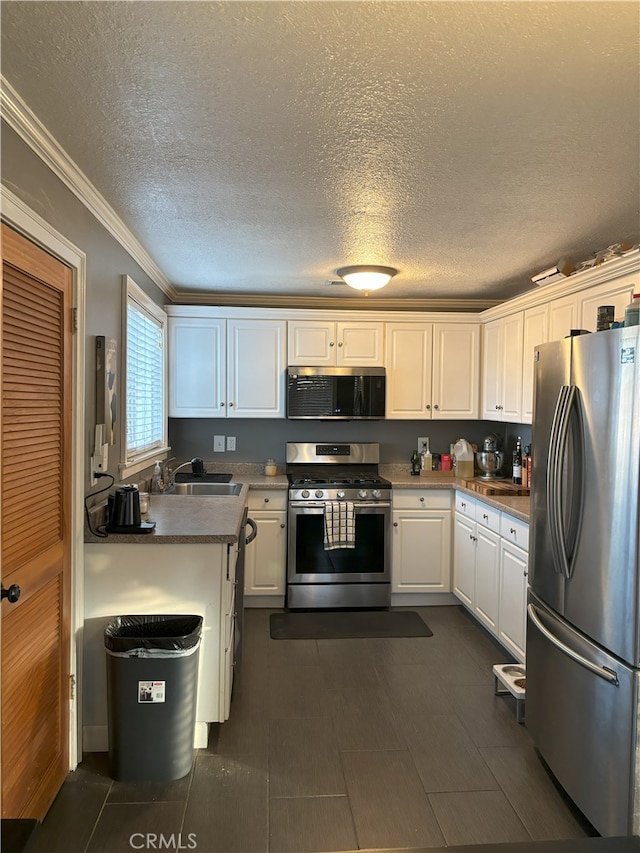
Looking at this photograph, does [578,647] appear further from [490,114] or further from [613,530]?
[490,114]

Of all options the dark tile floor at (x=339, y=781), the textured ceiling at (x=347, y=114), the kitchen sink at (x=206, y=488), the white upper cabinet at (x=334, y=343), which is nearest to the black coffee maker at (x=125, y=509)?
the dark tile floor at (x=339, y=781)

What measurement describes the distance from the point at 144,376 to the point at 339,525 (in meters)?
1.74

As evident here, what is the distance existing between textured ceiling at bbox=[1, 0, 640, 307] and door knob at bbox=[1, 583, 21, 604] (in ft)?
4.83

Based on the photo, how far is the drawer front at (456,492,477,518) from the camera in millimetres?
4035

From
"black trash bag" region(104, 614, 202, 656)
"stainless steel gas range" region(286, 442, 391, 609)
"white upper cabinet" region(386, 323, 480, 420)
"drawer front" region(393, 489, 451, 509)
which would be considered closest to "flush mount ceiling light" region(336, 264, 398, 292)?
"white upper cabinet" region(386, 323, 480, 420)

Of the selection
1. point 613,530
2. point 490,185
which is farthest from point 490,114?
point 613,530

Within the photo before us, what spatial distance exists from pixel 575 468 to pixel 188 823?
1.91 m

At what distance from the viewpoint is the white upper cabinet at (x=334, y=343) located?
4.58 m

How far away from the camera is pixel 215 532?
2.54m

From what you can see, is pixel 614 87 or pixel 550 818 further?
pixel 550 818

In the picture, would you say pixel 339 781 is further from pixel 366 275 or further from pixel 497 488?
pixel 366 275

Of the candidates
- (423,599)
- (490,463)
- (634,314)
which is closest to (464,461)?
(490,463)

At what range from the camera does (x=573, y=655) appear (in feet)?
6.93

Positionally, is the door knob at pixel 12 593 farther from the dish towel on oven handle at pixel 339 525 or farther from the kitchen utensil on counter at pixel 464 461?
the kitchen utensil on counter at pixel 464 461
